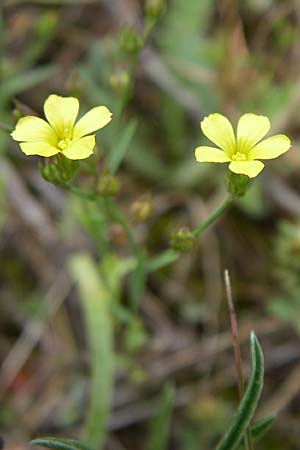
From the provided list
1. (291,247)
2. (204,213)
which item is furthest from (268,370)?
(204,213)

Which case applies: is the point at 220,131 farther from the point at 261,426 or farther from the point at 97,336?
the point at 97,336

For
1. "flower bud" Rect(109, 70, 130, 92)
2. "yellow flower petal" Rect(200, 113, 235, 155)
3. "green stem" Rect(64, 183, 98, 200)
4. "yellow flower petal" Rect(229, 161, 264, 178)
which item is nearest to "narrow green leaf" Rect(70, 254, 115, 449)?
"green stem" Rect(64, 183, 98, 200)

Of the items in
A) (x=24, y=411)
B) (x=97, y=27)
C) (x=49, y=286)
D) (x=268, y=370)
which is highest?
(x=97, y=27)

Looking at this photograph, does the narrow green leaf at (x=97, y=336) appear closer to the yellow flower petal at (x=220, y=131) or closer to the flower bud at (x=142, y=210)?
the flower bud at (x=142, y=210)

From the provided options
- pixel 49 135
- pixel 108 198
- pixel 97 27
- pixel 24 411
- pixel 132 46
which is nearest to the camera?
pixel 49 135

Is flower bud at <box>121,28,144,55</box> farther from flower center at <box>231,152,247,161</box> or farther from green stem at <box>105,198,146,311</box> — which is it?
flower center at <box>231,152,247,161</box>

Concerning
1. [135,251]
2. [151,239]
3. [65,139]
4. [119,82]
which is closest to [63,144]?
[65,139]

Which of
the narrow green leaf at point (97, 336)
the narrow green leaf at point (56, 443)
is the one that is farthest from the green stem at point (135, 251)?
the narrow green leaf at point (56, 443)

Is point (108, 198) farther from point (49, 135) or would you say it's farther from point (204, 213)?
point (204, 213)

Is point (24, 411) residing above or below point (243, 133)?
below
